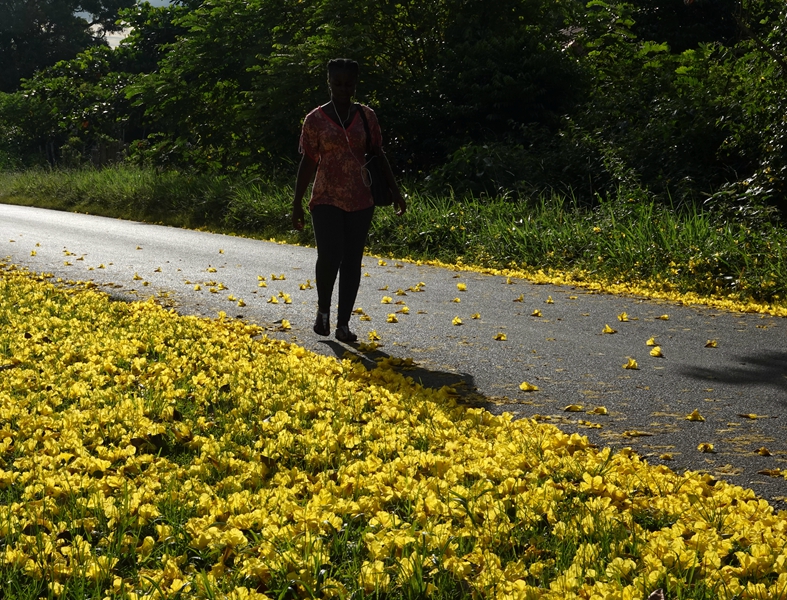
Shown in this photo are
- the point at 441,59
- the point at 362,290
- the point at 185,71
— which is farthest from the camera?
the point at 185,71

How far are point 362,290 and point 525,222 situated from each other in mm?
3758

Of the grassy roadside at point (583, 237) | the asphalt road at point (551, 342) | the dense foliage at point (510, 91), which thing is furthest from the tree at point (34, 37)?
the asphalt road at point (551, 342)

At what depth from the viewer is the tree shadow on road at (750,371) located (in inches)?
209

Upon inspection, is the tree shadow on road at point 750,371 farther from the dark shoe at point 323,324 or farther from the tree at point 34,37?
the tree at point 34,37

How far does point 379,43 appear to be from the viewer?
19234 millimetres

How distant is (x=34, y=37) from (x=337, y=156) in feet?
152

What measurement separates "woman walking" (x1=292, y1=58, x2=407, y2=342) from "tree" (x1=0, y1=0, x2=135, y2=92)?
44334 millimetres

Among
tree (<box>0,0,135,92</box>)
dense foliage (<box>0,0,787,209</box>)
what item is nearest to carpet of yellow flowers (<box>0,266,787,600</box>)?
dense foliage (<box>0,0,787,209</box>)

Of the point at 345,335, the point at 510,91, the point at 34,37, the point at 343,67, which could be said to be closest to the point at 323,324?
the point at 345,335

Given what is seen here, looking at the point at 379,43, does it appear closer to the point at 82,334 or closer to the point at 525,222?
the point at 525,222

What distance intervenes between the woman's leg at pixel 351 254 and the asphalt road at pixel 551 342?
0.29m

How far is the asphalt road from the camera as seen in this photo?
440 cm

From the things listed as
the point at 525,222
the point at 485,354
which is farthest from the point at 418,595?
the point at 525,222

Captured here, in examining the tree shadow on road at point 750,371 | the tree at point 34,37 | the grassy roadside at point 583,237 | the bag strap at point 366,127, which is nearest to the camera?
the tree shadow on road at point 750,371
